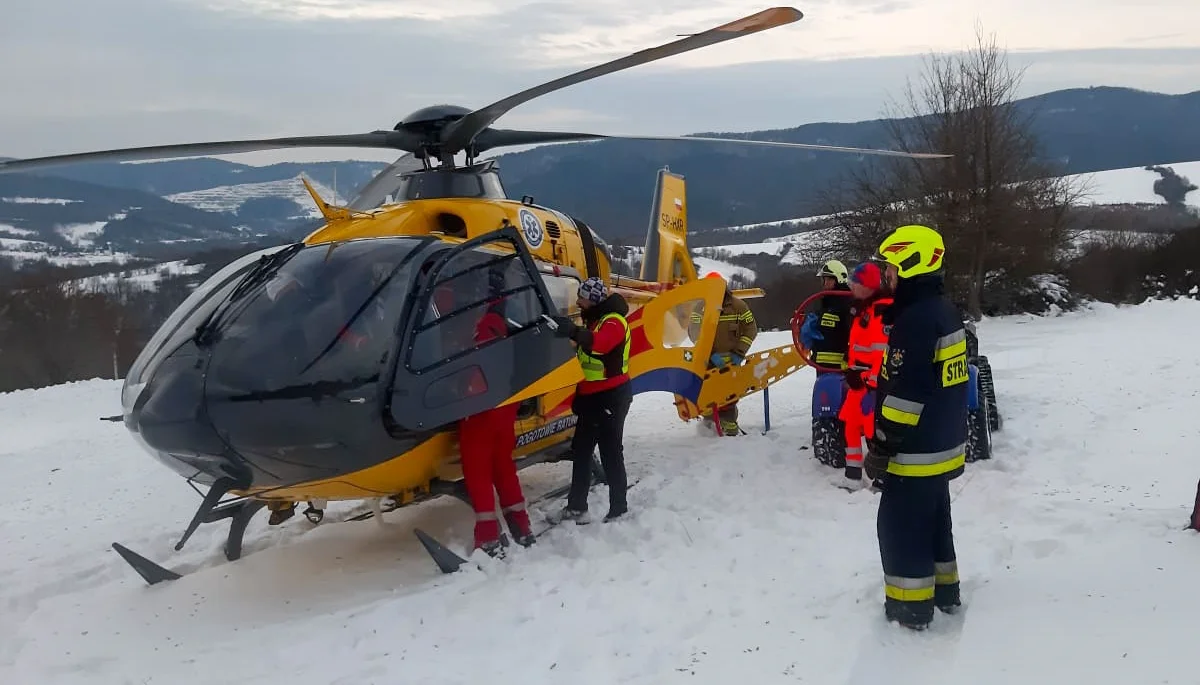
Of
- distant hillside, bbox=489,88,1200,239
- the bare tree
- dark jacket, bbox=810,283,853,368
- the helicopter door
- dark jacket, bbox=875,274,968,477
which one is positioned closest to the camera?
dark jacket, bbox=875,274,968,477

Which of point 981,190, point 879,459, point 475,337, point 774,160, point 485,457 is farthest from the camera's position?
point 774,160

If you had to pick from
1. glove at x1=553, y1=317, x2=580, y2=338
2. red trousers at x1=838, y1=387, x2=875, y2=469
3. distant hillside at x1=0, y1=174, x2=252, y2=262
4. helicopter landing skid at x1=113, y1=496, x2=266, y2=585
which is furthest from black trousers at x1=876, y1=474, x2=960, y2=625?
distant hillside at x1=0, y1=174, x2=252, y2=262

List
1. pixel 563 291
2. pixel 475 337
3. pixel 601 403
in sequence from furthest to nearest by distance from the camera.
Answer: pixel 563 291, pixel 601 403, pixel 475 337

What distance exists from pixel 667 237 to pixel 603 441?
175 inches

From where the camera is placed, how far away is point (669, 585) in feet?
14.7

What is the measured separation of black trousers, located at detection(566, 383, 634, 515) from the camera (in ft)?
18.9

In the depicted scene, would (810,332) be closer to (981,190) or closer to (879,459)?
(879,459)

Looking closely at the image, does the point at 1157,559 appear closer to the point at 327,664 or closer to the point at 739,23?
the point at 739,23

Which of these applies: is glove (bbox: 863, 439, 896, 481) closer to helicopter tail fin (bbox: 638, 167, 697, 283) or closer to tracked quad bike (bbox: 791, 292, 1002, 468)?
tracked quad bike (bbox: 791, 292, 1002, 468)

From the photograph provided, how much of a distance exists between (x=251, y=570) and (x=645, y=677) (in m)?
2.96

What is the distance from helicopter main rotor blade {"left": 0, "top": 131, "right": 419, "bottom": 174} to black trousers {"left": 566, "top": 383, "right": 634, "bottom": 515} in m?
2.37

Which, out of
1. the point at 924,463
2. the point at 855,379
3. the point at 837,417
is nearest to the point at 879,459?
the point at 924,463

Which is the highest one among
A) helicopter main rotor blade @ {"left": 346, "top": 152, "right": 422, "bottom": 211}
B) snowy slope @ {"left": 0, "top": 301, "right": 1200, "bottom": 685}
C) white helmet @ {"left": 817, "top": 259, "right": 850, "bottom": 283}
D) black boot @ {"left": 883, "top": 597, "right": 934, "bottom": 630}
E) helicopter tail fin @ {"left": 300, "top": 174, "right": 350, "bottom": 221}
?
helicopter main rotor blade @ {"left": 346, "top": 152, "right": 422, "bottom": 211}

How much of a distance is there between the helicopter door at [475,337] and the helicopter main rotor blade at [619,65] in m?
0.94
